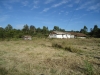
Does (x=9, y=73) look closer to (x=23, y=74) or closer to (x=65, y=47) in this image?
(x=23, y=74)

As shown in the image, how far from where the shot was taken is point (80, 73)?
4012mm

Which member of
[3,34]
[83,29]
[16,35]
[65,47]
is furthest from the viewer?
[83,29]

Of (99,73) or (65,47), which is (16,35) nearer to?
(65,47)

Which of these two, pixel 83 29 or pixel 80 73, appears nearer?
pixel 80 73

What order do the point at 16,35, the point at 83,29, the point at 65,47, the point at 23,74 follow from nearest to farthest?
the point at 23,74
the point at 65,47
the point at 16,35
the point at 83,29

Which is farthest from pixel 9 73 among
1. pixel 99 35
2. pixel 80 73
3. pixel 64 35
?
pixel 99 35

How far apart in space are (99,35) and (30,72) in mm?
43811

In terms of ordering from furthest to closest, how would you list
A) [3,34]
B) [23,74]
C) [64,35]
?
[64,35] → [3,34] → [23,74]

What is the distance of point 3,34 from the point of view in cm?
2389

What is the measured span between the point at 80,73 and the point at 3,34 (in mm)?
24023

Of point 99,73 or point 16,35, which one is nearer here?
point 99,73

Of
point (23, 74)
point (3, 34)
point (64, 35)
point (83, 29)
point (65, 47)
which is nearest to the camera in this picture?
point (23, 74)

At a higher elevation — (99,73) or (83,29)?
(83,29)

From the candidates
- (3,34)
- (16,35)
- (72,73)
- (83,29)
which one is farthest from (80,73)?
(83,29)
